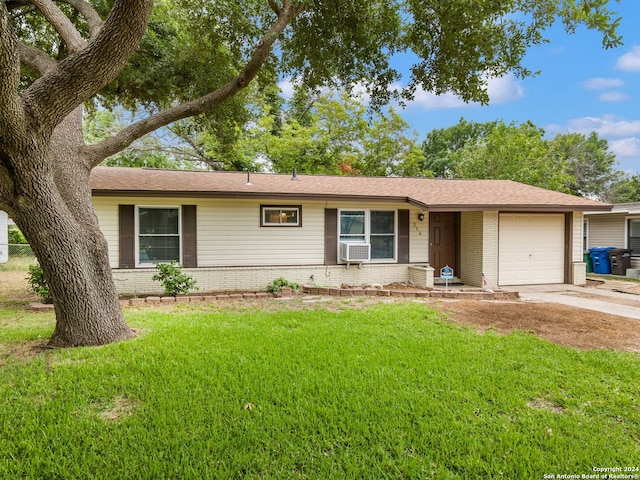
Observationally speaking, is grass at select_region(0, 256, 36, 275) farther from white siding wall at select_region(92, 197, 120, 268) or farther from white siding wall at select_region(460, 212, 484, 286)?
white siding wall at select_region(460, 212, 484, 286)

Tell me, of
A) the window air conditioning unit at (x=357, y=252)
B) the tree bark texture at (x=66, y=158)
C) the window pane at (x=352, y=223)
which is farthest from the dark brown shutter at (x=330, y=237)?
the tree bark texture at (x=66, y=158)

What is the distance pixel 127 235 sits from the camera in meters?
8.73

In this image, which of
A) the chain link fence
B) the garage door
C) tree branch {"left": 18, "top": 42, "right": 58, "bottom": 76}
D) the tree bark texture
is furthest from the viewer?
the chain link fence

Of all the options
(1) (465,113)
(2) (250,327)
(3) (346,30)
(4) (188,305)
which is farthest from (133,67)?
(1) (465,113)

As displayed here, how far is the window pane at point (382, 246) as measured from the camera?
10.4 m

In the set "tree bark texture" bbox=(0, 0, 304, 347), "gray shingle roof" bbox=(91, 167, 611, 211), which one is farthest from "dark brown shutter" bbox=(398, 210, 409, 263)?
"tree bark texture" bbox=(0, 0, 304, 347)

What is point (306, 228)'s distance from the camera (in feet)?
32.6

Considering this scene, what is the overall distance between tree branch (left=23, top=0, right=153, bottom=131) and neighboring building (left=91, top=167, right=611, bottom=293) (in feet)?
14.9

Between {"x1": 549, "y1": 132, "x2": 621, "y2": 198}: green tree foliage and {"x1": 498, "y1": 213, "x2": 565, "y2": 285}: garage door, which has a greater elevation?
{"x1": 549, "y1": 132, "x2": 621, "y2": 198}: green tree foliage

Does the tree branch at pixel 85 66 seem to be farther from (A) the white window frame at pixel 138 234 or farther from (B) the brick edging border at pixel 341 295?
(A) the white window frame at pixel 138 234

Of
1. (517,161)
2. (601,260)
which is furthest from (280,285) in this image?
(517,161)

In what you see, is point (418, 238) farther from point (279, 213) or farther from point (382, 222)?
point (279, 213)

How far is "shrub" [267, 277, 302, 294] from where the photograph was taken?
29.3 feet

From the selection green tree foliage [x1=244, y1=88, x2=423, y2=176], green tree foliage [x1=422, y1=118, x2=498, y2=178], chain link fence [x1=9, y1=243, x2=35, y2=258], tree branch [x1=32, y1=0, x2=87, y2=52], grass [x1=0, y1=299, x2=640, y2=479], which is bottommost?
grass [x1=0, y1=299, x2=640, y2=479]
